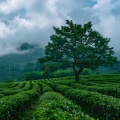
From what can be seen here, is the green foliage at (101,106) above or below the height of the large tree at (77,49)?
below

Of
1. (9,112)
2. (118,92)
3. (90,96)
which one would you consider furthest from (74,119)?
(118,92)

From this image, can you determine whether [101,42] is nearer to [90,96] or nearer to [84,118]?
[90,96]

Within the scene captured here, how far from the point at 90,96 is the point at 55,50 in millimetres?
36077

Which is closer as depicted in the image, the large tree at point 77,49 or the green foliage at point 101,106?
the green foliage at point 101,106

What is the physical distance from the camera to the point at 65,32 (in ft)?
192

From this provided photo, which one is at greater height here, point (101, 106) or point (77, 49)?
point (77, 49)

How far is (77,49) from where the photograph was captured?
55375 mm

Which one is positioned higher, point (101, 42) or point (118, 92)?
point (101, 42)

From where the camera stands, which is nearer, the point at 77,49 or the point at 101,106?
the point at 101,106

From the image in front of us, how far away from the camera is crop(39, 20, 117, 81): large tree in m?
56.6

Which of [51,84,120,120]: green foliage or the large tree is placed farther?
the large tree

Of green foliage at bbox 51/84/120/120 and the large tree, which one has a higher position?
the large tree

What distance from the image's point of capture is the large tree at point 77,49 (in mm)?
56594

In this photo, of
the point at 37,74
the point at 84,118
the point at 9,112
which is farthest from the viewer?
the point at 37,74
